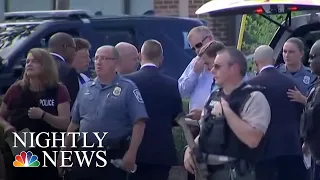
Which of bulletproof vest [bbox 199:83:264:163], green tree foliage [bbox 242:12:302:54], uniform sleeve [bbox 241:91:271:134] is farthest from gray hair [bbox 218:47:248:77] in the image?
green tree foliage [bbox 242:12:302:54]

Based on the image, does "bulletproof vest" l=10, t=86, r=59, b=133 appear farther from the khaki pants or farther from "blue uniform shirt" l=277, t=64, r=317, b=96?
"blue uniform shirt" l=277, t=64, r=317, b=96

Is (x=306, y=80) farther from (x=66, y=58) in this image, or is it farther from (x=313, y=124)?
(x=66, y=58)

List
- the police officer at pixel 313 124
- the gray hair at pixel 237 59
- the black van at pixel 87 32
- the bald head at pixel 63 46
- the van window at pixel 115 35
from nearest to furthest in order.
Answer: the gray hair at pixel 237 59
the police officer at pixel 313 124
the bald head at pixel 63 46
the black van at pixel 87 32
the van window at pixel 115 35

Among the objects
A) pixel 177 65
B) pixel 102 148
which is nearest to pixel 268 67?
pixel 102 148

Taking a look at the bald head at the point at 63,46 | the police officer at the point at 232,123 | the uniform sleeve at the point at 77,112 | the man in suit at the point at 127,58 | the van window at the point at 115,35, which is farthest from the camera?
the van window at the point at 115,35

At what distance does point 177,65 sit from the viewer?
12102 millimetres

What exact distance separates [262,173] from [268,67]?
99cm

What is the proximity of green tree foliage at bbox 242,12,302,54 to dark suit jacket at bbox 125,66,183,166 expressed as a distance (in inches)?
116

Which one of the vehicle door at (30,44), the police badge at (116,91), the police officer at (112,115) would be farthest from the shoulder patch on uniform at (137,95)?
the vehicle door at (30,44)

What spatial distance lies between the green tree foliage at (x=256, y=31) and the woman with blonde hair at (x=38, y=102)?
3.37 metres

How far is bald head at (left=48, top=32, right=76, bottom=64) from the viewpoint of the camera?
29.2 ft

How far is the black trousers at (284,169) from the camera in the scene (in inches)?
303

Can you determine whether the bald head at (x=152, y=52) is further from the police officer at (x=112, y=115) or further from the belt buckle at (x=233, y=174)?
the belt buckle at (x=233, y=174)

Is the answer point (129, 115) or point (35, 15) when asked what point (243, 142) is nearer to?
point (129, 115)
